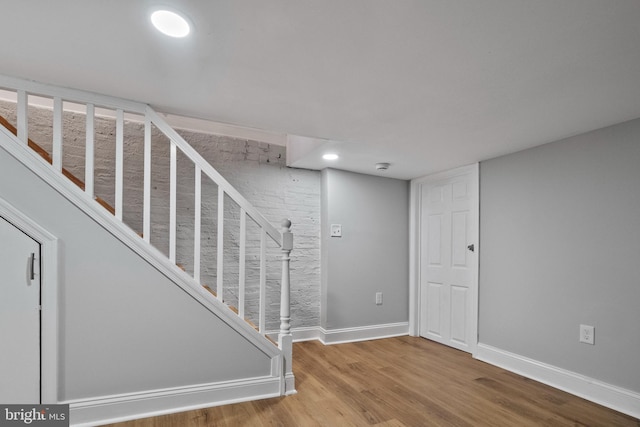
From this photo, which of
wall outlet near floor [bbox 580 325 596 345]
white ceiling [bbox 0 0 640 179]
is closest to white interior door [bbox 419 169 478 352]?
wall outlet near floor [bbox 580 325 596 345]

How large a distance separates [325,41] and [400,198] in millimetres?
2685

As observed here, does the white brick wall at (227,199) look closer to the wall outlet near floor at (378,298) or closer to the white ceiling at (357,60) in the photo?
the wall outlet near floor at (378,298)

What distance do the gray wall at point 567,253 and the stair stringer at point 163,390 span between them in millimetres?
2051

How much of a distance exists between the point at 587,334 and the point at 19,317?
352cm

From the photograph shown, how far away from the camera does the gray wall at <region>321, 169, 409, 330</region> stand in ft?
10.9

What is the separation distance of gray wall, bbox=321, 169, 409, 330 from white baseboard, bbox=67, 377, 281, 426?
1306mm

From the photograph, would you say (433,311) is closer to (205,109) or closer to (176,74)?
(205,109)

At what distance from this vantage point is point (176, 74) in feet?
5.17

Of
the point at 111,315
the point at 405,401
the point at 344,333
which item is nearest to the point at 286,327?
the point at 405,401

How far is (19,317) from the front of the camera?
1582 mm

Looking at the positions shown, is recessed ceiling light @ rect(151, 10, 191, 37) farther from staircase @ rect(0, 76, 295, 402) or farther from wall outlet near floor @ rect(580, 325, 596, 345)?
wall outlet near floor @ rect(580, 325, 596, 345)

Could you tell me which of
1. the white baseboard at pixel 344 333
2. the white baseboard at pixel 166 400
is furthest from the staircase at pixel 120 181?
the white baseboard at pixel 344 333

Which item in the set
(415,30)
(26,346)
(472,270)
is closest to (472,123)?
(415,30)

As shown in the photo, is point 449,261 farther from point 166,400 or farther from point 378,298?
point 166,400
